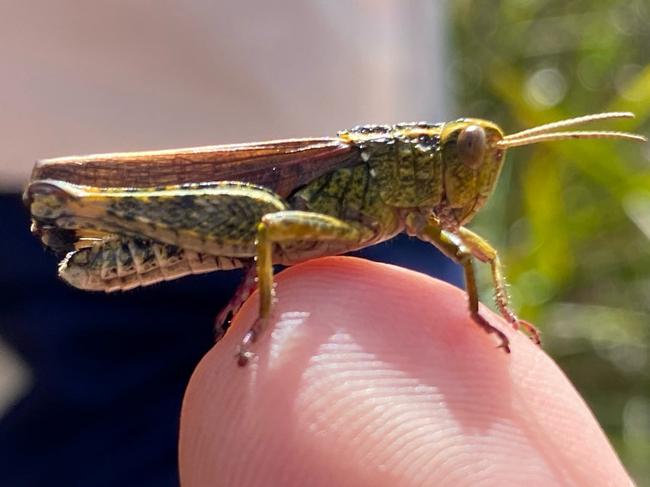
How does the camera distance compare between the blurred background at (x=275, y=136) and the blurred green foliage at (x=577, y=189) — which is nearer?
the blurred background at (x=275, y=136)

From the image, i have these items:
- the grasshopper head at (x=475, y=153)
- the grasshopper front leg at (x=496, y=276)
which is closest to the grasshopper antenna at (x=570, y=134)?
the grasshopper head at (x=475, y=153)

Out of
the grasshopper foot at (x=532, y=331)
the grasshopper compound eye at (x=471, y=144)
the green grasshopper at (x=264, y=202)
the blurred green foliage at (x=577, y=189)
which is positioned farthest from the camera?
the blurred green foliage at (x=577, y=189)

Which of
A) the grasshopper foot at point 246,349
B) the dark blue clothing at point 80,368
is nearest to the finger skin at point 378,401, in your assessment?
the grasshopper foot at point 246,349

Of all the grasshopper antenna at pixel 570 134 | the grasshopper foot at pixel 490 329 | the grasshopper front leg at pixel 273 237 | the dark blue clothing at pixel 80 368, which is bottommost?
the dark blue clothing at pixel 80 368

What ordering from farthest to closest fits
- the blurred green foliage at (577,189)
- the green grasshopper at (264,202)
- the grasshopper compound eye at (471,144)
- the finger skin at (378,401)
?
the blurred green foliage at (577,189) → the grasshopper compound eye at (471,144) → the green grasshopper at (264,202) → the finger skin at (378,401)

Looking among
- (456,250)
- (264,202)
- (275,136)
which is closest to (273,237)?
(264,202)

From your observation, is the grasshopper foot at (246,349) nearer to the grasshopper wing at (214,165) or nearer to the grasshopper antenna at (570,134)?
the grasshopper wing at (214,165)

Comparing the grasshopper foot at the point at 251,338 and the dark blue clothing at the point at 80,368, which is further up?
the grasshopper foot at the point at 251,338

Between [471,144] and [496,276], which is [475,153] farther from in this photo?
[496,276]

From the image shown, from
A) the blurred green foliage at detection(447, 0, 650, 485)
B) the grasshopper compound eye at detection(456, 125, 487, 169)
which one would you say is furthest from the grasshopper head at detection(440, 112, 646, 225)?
the blurred green foliage at detection(447, 0, 650, 485)
